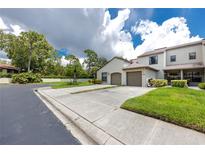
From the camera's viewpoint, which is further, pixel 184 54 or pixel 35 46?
pixel 35 46

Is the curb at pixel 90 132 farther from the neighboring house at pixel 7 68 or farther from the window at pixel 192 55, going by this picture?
the neighboring house at pixel 7 68

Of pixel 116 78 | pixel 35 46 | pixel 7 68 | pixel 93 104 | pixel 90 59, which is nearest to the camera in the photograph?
Result: pixel 93 104

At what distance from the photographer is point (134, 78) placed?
18.2m

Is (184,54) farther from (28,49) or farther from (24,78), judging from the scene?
(28,49)

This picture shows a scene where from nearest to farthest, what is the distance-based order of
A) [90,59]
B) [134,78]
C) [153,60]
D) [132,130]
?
[132,130]
[134,78]
[153,60]
[90,59]

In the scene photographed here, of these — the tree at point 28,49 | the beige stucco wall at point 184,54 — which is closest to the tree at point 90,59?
the tree at point 28,49

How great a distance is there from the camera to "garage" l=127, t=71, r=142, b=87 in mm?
17452

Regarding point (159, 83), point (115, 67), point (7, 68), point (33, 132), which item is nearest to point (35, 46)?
point (7, 68)

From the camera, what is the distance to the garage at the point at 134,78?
1745 centimetres

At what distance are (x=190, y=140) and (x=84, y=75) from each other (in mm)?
34883

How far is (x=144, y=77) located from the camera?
16828 millimetres
